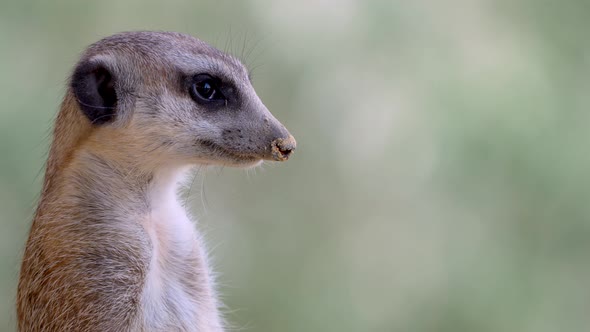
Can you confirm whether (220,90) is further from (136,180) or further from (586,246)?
(586,246)

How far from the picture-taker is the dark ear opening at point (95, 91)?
85.2 inches

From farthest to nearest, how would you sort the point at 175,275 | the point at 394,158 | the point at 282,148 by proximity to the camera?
the point at 394,158
the point at 175,275
the point at 282,148

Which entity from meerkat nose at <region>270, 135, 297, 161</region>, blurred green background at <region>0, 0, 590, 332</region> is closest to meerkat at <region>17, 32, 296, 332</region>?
meerkat nose at <region>270, 135, 297, 161</region>

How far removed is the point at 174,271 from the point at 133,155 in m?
0.32

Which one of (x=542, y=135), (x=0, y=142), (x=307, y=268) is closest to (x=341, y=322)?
(x=307, y=268)

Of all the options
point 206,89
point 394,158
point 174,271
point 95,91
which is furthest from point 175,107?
point 394,158

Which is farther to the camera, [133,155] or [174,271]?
[174,271]

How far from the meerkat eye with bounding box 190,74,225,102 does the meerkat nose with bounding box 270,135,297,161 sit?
A: 19cm

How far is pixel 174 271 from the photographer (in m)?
2.30

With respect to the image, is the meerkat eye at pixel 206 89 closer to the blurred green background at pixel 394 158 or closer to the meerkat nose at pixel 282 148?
the meerkat nose at pixel 282 148

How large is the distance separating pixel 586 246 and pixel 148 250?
106 inches

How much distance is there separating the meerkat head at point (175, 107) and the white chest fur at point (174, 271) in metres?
0.13

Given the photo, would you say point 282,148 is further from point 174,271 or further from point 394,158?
point 394,158

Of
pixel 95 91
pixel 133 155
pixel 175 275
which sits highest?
pixel 95 91
